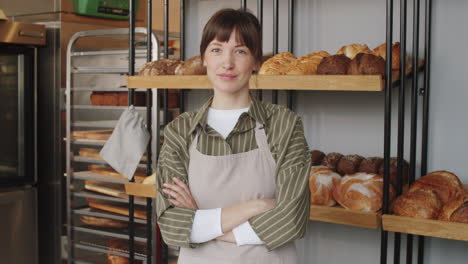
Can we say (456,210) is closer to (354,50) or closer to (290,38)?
(354,50)

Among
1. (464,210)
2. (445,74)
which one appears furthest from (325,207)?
(445,74)

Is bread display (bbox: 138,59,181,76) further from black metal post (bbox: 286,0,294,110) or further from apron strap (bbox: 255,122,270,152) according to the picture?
apron strap (bbox: 255,122,270,152)

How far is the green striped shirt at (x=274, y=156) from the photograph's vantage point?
4.45 feet

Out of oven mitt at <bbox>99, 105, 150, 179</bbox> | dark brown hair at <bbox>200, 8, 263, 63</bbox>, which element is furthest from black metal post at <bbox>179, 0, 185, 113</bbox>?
dark brown hair at <bbox>200, 8, 263, 63</bbox>

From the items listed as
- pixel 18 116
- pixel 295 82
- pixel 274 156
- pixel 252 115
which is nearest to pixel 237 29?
pixel 252 115

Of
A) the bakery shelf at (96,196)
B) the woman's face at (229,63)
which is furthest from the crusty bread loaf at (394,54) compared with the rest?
the bakery shelf at (96,196)

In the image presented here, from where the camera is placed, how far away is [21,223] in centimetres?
371

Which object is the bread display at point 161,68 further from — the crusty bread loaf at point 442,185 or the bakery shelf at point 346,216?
the crusty bread loaf at point 442,185

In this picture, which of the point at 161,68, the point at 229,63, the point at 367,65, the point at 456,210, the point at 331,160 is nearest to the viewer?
the point at 229,63

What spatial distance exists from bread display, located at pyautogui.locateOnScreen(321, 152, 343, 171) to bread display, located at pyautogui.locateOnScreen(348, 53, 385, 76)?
46 cm

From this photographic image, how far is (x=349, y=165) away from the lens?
88.7 inches

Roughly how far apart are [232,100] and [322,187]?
816 mm

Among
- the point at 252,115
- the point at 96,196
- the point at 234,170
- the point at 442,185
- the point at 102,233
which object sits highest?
the point at 252,115

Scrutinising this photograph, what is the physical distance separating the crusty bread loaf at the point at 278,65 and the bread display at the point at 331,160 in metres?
0.44
